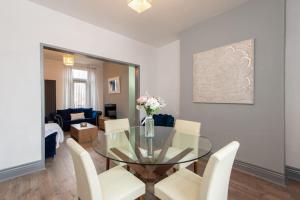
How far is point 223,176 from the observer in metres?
1.11

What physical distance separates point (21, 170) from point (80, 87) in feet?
14.8

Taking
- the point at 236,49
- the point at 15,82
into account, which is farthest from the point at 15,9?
the point at 236,49

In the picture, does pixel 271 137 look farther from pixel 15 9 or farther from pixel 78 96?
pixel 78 96

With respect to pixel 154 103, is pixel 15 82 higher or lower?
higher

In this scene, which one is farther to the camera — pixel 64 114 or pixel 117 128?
pixel 64 114

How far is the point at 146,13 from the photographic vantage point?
8.59ft

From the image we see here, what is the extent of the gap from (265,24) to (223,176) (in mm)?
2298

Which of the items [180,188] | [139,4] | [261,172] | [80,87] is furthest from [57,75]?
[261,172]

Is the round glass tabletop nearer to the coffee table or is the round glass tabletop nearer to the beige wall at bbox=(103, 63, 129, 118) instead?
the coffee table

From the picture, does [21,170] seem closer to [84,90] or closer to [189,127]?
[189,127]

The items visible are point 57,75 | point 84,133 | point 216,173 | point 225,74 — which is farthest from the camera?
point 57,75

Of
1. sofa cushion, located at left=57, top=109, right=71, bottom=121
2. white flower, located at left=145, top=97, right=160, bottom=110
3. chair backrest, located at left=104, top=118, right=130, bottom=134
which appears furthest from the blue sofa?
white flower, located at left=145, top=97, right=160, bottom=110

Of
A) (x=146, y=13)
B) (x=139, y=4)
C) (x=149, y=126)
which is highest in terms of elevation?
(x=146, y=13)

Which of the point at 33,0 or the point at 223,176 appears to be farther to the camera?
the point at 33,0
